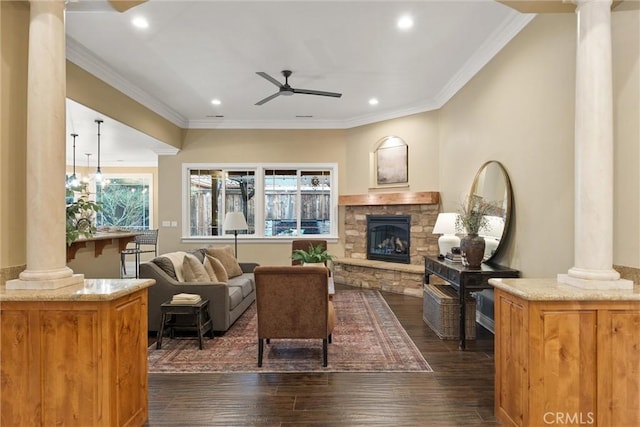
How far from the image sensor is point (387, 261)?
6.47 meters

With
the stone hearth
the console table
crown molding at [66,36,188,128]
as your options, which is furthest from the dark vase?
crown molding at [66,36,188,128]

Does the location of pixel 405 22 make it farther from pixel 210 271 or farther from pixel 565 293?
pixel 210 271

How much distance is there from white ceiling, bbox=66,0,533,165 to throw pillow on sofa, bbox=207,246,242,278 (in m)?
2.37

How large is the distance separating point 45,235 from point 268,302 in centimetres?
169

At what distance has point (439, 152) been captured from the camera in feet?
19.5

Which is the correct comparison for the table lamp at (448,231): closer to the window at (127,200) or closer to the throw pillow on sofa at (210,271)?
the throw pillow on sofa at (210,271)

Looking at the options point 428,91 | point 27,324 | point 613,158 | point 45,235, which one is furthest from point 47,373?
point 428,91

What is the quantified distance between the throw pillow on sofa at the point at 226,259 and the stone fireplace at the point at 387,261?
7.56ft

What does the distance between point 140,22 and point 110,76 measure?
154 centimetres

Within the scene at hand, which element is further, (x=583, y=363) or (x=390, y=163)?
(x=390, y=163)

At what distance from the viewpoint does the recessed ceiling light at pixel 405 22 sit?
3.46 metres

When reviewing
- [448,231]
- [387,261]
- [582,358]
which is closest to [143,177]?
[387,261]

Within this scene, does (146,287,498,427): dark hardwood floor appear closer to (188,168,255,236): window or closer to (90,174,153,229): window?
(188,168,255,236): window

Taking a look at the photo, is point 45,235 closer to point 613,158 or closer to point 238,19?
point 238,19
